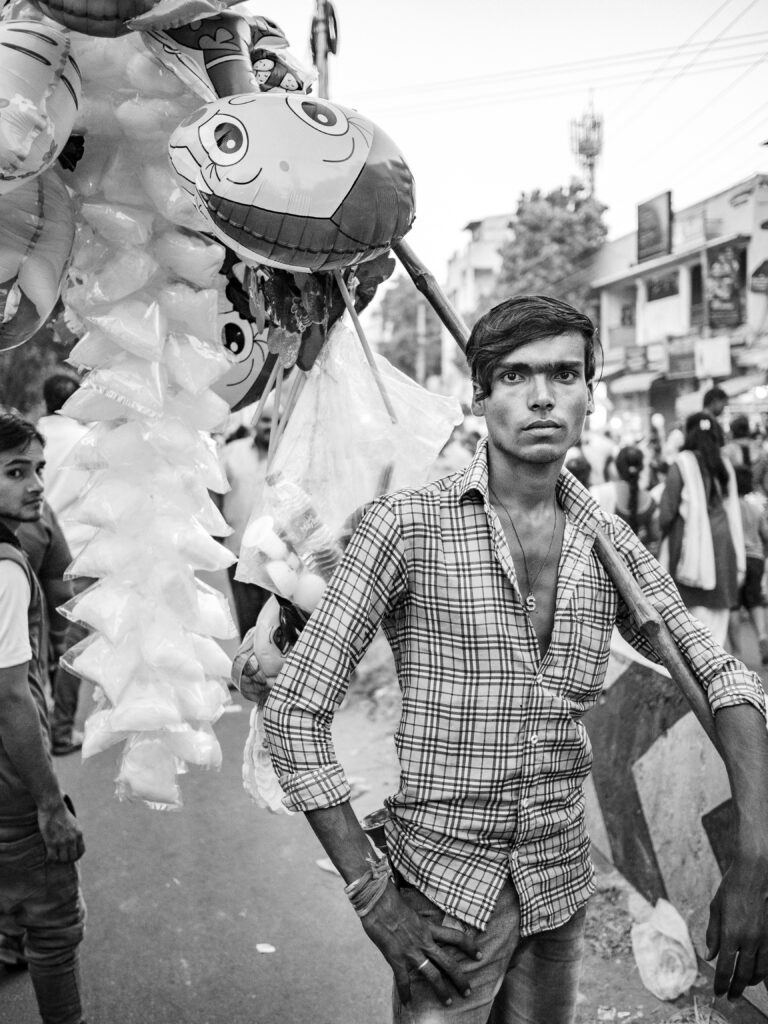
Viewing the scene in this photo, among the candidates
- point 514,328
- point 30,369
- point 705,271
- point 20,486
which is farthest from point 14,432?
point 705,271

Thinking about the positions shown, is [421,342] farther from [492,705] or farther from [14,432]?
[492,705]

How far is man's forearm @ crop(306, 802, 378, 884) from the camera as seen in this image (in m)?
1.34

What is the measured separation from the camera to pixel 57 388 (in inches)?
165

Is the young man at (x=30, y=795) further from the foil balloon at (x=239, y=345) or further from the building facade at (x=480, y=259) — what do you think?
the building facade at (x=480, y=259)

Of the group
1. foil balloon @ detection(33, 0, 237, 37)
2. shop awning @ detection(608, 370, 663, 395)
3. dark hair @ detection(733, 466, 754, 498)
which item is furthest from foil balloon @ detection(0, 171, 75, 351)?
shop awning @ detection(608, 370, 663, 395)

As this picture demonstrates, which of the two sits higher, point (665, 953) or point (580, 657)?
point (580, 657)

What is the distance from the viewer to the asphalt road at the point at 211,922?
8.86 ft

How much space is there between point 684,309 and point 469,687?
24222mm

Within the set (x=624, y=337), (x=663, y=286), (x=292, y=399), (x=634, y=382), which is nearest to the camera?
(x=292, y=399)

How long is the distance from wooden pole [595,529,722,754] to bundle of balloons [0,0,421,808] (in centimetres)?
70

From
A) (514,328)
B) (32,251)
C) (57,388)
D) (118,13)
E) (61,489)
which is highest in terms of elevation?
(118,13)

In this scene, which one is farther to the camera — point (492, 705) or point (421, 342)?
point (421, 342)

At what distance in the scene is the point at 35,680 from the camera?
2.32 meters

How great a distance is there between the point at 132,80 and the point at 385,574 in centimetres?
108
